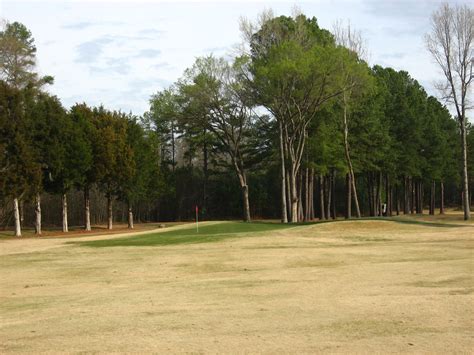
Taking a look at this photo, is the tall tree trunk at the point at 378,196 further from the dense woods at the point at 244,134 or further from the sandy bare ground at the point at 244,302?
the sandy bare ground at the point at 244,302

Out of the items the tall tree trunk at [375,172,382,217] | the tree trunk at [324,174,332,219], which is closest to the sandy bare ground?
the tree trunk at [324,174,332,219]

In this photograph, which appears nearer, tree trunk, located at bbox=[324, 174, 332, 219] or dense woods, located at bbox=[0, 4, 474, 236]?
dense woods, located at bbox=[0, 4, 474, 236]

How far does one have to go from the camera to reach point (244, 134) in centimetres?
5616

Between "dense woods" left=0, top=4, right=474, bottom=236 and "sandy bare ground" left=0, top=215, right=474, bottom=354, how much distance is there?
772 inches

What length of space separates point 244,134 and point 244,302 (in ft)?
153

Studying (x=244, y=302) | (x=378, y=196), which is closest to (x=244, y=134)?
(x=378, y=196)

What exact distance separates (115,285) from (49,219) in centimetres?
4498

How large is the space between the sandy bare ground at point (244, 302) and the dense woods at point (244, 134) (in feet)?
64.3

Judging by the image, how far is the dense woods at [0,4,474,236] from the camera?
129 feet

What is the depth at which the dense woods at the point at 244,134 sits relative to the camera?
129 feet

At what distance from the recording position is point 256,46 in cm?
4441

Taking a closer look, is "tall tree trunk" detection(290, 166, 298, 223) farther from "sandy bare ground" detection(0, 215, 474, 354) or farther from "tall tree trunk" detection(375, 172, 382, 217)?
"sandy bare ground" detection(0, 215, 474, 354)

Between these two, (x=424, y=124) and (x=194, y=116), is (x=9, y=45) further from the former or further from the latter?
(x=424, y=124)

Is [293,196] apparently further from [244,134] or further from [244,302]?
[244,302]
